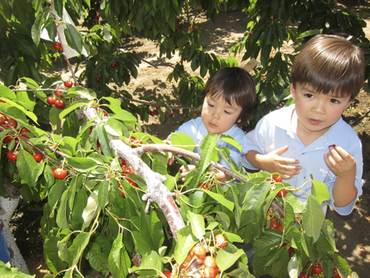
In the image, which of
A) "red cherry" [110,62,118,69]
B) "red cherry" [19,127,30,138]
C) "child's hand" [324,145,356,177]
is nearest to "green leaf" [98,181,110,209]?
"red cherry" [19,127,30,138]

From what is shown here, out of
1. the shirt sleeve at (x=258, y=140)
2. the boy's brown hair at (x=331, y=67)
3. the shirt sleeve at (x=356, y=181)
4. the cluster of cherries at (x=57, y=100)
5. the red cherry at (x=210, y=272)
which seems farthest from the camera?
the shirt sleeve at (x=258, y=140)

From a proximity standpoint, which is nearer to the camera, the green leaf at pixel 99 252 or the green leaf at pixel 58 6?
the green leaf at pixel 99 252

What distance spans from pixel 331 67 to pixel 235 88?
63 centimetres

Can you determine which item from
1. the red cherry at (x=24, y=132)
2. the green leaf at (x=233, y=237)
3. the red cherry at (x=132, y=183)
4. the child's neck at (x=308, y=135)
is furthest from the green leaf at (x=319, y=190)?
the red cherry at (x=24, y=132)

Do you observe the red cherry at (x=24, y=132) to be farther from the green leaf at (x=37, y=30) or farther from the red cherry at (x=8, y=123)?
the green leaf at (x=37, y=30)

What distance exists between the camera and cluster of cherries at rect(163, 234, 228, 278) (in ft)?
2.89

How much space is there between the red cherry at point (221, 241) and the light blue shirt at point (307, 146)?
2.99 feet

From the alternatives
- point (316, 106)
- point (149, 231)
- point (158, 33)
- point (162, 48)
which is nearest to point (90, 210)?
point (149, 231)

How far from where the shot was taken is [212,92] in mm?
2219

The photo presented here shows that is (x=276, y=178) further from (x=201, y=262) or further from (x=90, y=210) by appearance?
(x=90, y=210)

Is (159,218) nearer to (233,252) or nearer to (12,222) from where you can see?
(233,252)

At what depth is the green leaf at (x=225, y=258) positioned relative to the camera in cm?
89

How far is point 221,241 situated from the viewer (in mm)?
1006

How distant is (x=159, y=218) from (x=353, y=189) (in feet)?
2.80
